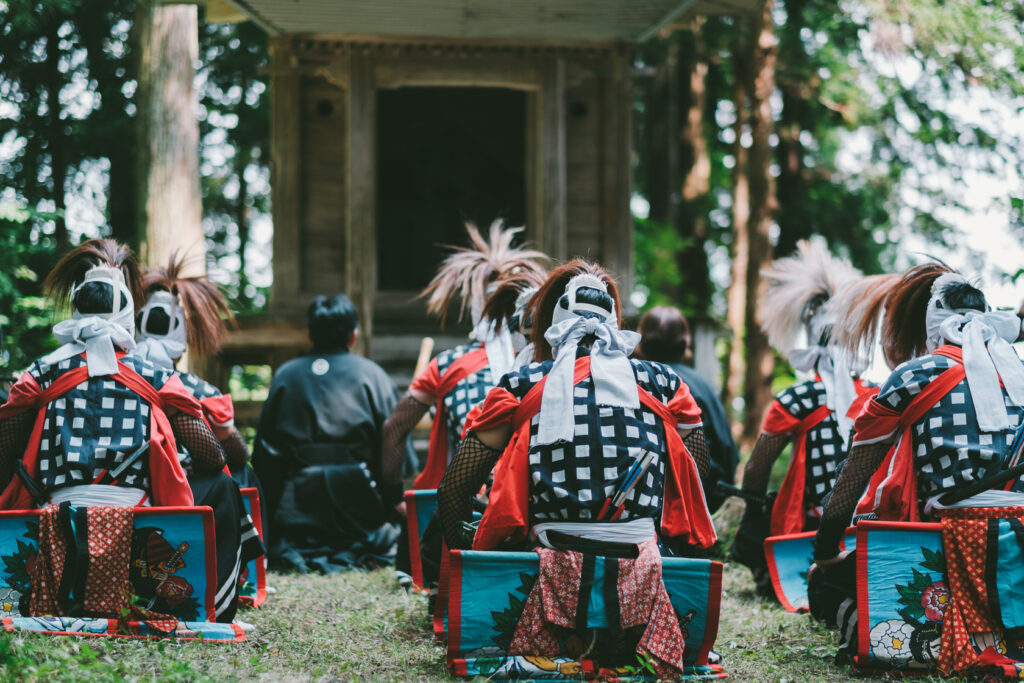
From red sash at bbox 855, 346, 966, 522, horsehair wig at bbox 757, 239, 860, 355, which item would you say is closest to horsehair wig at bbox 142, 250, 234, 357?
horsehair wig at bbox 757, 239, 860, 355

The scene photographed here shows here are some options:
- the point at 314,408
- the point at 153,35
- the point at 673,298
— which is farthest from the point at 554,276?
the point at 673,298

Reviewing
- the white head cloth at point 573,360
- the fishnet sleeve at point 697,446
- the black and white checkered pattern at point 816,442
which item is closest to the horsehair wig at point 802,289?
the black and white checkered pattern at point 816,442

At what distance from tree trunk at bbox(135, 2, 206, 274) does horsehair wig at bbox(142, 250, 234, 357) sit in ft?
11.0

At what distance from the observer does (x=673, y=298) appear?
56.5ft

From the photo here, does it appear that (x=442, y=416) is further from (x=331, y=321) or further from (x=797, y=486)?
(x=797, y=486)

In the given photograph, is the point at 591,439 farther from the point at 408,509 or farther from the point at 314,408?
the point at 314,408

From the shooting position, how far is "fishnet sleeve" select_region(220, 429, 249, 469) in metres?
5.67

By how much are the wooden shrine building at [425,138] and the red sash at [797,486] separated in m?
3.76

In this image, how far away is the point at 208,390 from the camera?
18.2 feet

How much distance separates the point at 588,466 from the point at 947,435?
4.88ft

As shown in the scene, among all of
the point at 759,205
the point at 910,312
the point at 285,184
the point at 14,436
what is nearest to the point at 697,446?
the point at 910,312

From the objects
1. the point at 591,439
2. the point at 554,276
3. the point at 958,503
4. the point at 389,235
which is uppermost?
the point at 389,235

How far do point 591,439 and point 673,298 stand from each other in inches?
529

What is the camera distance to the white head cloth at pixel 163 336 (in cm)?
576
